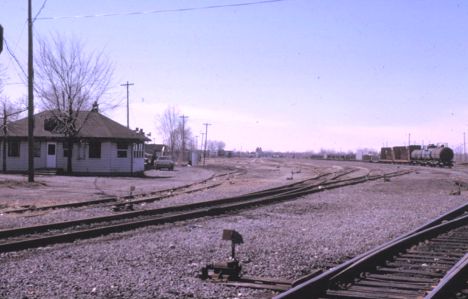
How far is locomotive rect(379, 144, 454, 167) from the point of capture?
68375 millimetres

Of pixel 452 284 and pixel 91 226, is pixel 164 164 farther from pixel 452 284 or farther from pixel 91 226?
pixel 452 284

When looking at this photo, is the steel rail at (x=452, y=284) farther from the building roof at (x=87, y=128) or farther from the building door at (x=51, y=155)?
the building door at (x=51, y=155)

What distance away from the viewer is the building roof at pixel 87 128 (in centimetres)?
4012

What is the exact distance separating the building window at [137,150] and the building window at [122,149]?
1.01 metres

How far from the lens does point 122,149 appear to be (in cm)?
4194

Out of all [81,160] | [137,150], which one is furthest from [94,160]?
[137,150]

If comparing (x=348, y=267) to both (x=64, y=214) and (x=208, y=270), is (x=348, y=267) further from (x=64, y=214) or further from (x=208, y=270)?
(x=64, y=214)

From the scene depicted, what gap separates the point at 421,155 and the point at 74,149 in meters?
49.8

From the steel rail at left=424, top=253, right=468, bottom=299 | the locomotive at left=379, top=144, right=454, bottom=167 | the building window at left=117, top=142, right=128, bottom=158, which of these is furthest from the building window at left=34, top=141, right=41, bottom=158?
the locomotive at left=379, top=144, right=454, bottom=167

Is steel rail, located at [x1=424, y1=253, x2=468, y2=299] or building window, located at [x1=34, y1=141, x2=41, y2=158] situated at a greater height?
building window, located at [x1=34, y1=141, x2=41, y2=158]

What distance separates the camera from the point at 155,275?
750 centimetres

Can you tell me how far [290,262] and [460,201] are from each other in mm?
14383

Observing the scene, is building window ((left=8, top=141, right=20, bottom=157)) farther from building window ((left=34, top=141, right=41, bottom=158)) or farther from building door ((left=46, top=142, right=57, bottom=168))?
building door ((left=46, top=142, right=57, bottom=168))

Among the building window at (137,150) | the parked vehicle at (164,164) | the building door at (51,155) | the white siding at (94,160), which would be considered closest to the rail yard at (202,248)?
the white siding at (94,160)
